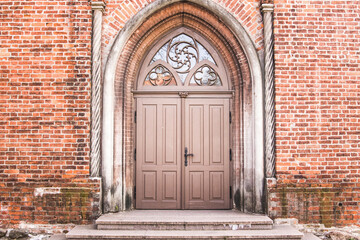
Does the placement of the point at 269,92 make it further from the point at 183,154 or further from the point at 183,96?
the point at 183,154

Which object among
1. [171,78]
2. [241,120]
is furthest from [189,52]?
[241,120]

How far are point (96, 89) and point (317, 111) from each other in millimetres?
3869

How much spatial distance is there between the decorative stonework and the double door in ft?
2.74

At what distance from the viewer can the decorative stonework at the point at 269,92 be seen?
5.29 metres

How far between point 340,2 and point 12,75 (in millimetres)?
5922

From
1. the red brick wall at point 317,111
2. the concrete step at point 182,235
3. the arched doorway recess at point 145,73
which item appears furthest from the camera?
the arched doorway recess at point 145,73

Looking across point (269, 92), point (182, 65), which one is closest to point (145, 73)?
point (182, 65)

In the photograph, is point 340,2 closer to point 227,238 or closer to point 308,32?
point 308,32

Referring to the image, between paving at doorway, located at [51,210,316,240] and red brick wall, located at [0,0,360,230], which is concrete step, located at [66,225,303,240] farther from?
red brick wall, located at [0,0,360,230]

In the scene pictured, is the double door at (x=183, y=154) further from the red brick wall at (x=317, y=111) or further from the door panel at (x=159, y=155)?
the red brick wall at (x=317, y=111)

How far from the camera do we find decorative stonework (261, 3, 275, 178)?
5293mm

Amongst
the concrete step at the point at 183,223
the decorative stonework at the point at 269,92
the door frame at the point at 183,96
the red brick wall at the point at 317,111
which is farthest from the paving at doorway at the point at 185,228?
the decorative stonework at the point at 269,92

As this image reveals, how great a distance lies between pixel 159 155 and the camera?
5871mm

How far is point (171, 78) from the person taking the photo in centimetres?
595
